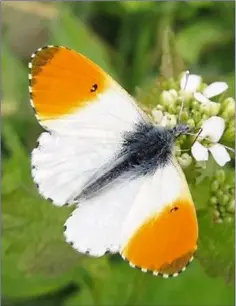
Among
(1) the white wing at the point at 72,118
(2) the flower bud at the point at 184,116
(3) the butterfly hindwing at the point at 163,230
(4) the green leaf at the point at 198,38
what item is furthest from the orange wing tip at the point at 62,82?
(4) the green leaf at the point at 198,38

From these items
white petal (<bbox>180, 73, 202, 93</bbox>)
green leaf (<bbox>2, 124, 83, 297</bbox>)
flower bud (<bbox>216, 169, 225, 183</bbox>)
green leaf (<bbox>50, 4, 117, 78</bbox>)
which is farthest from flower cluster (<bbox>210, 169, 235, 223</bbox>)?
green leaf (<bbox>50, 4, 117, 78</bbox>)

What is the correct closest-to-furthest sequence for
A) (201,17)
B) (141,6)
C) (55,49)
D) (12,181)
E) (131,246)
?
(131,246), (55,49), (12,181), (141,6), (201,17)

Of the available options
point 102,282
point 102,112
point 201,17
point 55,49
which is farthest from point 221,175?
point 201,17

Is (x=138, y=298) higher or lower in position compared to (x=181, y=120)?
lower

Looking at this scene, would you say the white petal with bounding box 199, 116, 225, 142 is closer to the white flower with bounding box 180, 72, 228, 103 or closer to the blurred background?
the white flower with bounding box 180, 72, 228, 103

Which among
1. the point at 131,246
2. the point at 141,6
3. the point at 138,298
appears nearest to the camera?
the point at 131,246

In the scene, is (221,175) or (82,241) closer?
(82,241)

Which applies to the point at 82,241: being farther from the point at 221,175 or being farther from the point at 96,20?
the point at 96,20
